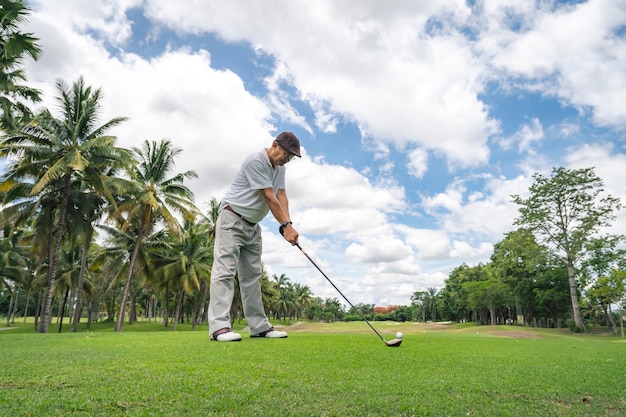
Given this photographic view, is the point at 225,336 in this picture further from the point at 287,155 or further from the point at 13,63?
the point at 13,63

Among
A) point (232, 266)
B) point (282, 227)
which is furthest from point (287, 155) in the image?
point (232, 266)

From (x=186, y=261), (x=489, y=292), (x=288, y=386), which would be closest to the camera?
(x=288, y=386)

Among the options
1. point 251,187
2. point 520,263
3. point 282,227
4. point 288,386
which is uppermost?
point 520,263

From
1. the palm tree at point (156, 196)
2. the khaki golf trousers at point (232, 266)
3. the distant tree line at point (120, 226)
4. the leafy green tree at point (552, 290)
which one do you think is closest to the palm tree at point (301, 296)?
the distant tree line at point (120, 226)

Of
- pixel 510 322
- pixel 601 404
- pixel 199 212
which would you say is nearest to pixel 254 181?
pixel 601 404

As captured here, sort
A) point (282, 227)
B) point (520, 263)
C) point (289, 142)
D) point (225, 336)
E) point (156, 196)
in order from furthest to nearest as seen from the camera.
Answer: point (520, 263) < point (156, 196) < point (289, 142) < point (282, 227) < point (225, 336)

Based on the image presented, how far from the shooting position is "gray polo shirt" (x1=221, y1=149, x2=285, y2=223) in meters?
4.91

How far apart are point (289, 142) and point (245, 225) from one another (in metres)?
1.21

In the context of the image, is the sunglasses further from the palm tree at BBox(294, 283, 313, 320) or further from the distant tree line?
the palm tree at BBox(294, 283, 313, 320)

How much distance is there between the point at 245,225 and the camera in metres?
5.11

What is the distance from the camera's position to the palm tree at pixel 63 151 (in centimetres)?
1875

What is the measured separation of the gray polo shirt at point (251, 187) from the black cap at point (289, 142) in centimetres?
29

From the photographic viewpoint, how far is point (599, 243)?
35.8m

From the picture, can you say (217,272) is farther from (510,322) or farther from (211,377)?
(510,322)
